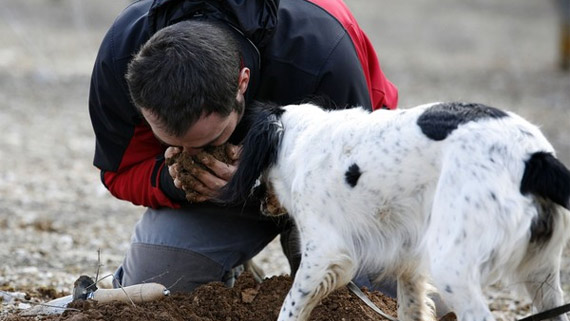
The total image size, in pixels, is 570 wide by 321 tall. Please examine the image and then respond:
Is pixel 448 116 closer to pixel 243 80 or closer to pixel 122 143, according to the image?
pixel 243 80

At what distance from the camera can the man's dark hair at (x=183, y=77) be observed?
354 cm

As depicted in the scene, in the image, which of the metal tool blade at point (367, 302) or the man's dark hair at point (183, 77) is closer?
the man's dark hair at point (183, 77)

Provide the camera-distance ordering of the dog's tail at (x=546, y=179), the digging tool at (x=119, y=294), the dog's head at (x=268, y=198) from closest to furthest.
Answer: the dog's tail at (x=546, y=179) → the dog's head at (x=268, y=198) → the digging tool at (x=119, y=294)

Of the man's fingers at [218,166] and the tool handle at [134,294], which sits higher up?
the man's fingers at [218,166]

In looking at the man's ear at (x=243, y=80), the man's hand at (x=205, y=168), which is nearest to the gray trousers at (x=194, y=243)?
the man's hand at (x=205, y=168)

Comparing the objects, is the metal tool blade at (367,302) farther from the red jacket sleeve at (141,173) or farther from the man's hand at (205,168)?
the red jacket sleeve at (141,173)

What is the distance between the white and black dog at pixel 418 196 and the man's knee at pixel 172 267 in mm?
934

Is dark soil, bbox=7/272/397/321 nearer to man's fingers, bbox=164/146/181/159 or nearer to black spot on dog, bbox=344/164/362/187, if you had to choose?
man's fingers, bbox=164/146/181/159

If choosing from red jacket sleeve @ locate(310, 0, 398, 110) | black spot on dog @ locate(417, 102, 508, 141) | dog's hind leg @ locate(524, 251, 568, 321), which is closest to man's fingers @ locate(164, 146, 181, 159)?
red jacket sleeve @ locate(310, 0, 398, 110)

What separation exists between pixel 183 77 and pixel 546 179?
1.45 m

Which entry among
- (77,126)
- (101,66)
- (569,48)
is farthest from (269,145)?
(569,48)

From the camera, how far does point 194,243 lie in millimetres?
4676

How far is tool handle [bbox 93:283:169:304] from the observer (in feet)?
13.6

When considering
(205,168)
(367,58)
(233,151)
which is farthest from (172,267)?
(367,58)
